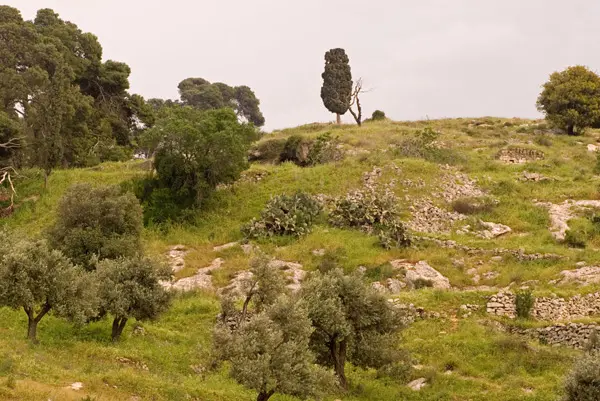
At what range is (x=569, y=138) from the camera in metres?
59.7

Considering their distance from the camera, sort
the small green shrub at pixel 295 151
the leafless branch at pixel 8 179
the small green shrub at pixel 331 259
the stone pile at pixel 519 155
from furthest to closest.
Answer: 1. the small green shrub at pixel 295 151
2. the stone pile at pixel 519 155
3. the leafless branch at pixel 8 179
4. the small green shrub at pixel 331 259

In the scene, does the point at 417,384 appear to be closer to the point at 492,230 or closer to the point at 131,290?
the point at 131,290

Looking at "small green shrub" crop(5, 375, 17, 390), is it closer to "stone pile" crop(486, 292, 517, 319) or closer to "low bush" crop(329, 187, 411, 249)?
"stone pile" crop(486, 292, 517, 319)

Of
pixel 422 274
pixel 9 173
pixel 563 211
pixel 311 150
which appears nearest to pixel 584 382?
pixel 422 274

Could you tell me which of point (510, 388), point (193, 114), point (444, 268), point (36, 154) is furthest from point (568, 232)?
point (36, 154)

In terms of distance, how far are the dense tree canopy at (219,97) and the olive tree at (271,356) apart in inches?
3470

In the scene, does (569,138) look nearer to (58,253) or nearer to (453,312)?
(453,312)

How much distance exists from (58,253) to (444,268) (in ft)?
67.1

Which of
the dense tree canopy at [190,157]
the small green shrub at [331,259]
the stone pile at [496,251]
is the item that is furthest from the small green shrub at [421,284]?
the dense tree canopy at [190,157]

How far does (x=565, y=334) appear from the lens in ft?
82.8

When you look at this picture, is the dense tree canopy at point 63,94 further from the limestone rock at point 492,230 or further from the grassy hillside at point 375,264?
the limestone rock at point 492,230

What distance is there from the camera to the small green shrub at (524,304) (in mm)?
26995

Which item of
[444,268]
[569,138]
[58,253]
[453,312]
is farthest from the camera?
[569,138]

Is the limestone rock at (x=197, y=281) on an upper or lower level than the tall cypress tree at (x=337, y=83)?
lower
